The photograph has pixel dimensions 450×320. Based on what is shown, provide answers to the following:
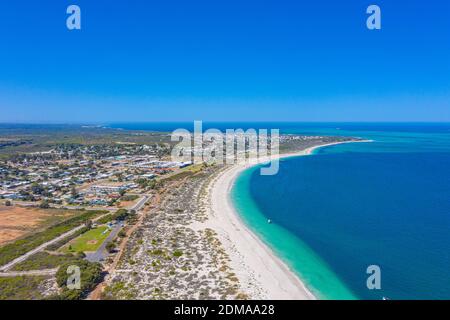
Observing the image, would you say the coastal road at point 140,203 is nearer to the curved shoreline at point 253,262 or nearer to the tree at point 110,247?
the curved shoreline at point 253,262

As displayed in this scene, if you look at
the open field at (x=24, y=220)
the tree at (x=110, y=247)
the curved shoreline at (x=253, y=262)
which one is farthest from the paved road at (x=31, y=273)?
the curved shoreline at (x=253, y=262)

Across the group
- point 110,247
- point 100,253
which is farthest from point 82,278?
point 110,247

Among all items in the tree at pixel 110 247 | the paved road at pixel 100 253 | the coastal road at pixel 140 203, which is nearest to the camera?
the paved road at pixel 100 253

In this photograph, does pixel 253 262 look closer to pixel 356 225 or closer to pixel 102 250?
pixel 102 250

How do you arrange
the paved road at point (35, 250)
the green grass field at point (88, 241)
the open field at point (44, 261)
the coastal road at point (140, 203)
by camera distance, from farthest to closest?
the coastal road at point (140, 203)
the green grass field at point (88, 241)
the paved road at point (35, 250)
the open field at point (44, 261)

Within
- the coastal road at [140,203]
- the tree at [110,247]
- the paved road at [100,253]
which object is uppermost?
the coastal road at [140,203]

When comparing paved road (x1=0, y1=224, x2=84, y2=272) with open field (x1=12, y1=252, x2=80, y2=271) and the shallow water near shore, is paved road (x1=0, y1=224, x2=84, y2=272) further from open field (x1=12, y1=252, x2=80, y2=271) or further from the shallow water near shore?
the shallow water near shore
